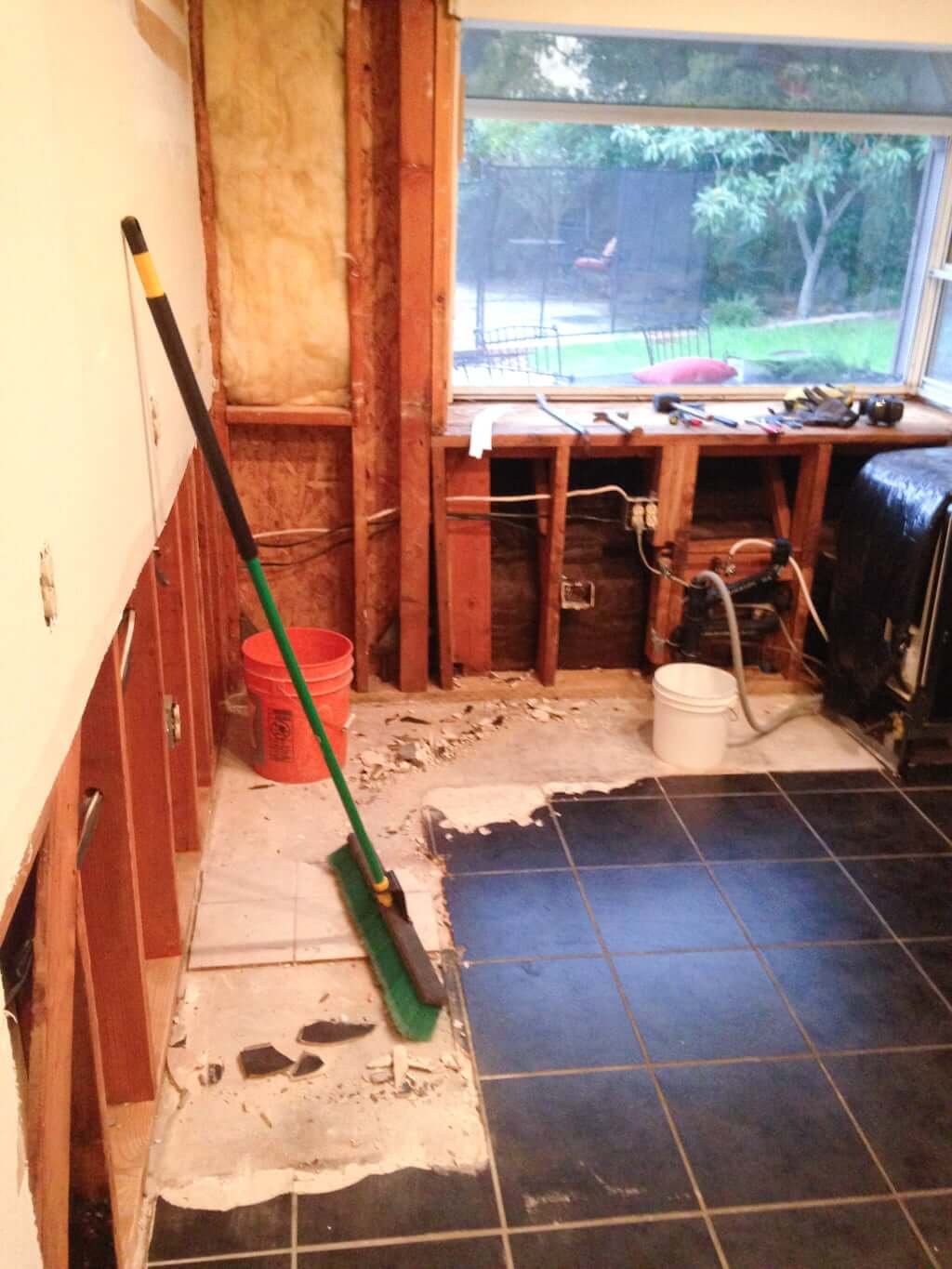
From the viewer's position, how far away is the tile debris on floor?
1831mm

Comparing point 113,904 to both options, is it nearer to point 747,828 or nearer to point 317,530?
point 747,828

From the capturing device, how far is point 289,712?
304 cm

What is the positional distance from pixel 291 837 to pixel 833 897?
140 cm

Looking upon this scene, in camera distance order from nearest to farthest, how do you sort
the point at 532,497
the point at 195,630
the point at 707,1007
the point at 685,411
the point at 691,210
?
1. the point at 707,1007
2. the point at 195,630
3. the point at 532,497
4. the point at 685,411
5. the point at 691,210

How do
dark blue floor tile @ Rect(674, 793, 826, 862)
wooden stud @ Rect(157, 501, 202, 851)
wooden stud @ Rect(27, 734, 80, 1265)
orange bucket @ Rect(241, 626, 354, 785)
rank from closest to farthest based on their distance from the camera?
wooden stud @ Rect(27, 734, 80, 1265) < wooden stud @ Rect(157, 501, 202, 851) < dark blue floor tile @ Rect(674, 793, 826, 862) < orange bucket @ Rect(241, 626, 354, 785)

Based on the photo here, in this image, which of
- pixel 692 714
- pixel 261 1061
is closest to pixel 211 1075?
pixel 261 1061

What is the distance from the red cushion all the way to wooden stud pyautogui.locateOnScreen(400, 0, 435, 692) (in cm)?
102

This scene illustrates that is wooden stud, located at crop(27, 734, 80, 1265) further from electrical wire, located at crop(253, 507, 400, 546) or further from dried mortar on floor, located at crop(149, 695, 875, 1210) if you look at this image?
electrical wire, located at crop(253, 507, 400, 546)

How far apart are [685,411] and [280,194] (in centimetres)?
148

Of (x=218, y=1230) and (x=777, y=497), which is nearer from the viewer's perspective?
(x=218, y=1230)

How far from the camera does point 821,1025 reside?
90.1 inches

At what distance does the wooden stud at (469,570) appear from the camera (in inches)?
140

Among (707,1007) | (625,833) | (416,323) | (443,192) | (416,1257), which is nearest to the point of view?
(416,1257)

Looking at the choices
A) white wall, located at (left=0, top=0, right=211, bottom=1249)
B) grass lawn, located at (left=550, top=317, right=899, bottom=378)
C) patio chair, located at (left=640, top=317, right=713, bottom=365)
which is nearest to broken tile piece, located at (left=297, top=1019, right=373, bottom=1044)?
white wall, located at (left=0, top=0, right=211, bottom=1249)
